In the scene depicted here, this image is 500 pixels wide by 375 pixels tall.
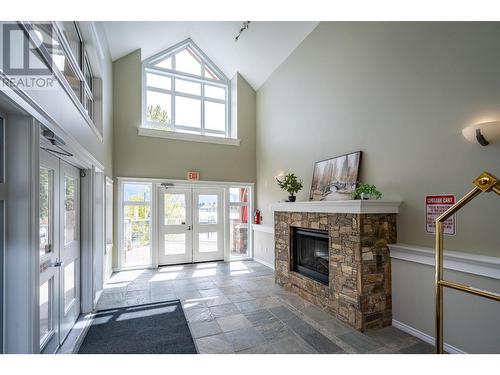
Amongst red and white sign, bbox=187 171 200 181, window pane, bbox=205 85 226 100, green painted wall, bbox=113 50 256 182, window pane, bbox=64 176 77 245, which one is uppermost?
window pane, bbox=205 85 226 100

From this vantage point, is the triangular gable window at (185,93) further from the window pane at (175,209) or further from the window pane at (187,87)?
the window pane at (175,209)

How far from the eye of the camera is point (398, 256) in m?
3.11

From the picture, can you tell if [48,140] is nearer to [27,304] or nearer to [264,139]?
[27,304]

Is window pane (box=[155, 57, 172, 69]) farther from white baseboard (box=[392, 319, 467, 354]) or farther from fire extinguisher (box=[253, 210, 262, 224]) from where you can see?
white baseboard (box=[392, 319, 467, 354])

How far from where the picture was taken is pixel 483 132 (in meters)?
2.36

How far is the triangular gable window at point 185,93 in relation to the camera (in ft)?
20.8

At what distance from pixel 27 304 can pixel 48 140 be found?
121cm

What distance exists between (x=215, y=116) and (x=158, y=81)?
1634mm

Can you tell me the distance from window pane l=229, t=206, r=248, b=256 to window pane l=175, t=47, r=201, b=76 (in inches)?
148

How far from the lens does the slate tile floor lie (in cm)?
269

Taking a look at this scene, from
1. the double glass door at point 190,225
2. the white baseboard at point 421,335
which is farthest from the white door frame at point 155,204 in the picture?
the white baseboard at point 421,335

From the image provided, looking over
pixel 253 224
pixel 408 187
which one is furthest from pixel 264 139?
pixel 408 187

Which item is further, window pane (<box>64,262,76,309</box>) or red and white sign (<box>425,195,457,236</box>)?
window pane (<box>64,262,76,309</box>)

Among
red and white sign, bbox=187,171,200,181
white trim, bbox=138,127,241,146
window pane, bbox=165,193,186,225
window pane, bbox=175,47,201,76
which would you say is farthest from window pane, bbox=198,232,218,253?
window pane, bbox=175,47,201,76
